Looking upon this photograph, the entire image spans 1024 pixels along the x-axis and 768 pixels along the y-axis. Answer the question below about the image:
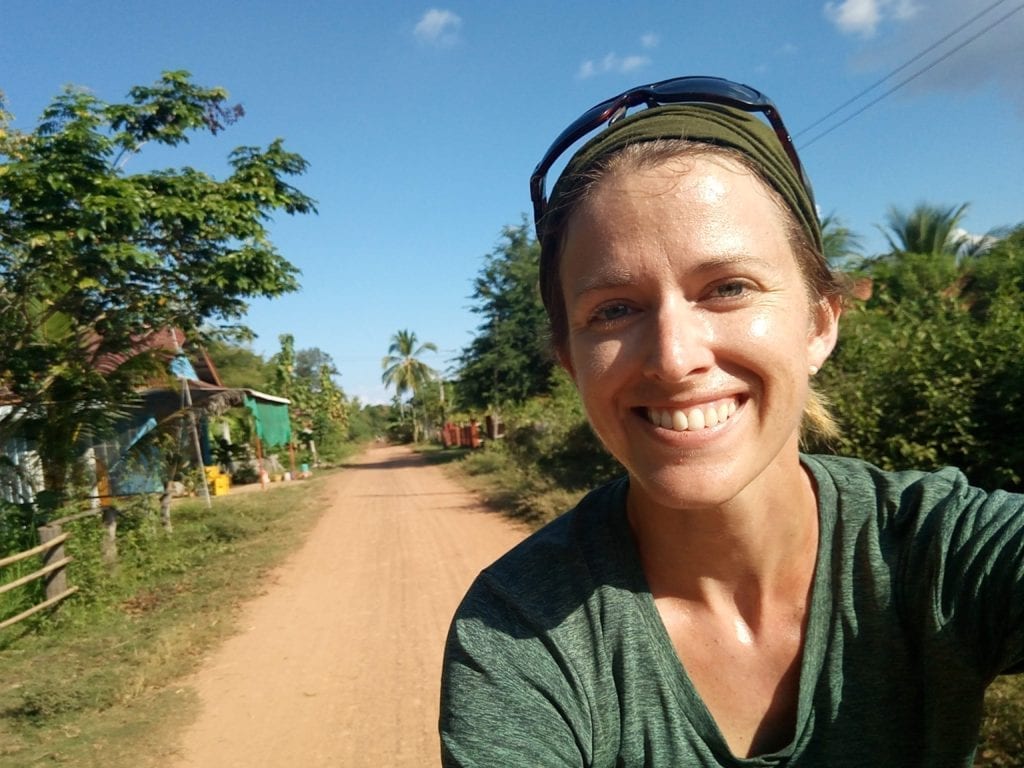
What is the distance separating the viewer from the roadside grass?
192 inches

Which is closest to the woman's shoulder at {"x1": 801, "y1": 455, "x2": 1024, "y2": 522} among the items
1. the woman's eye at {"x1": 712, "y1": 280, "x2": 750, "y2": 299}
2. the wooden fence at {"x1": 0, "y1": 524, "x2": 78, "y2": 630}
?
the woman's eye at {"x1": 712, "y1": 280, "x2": 750, "y2": 299}

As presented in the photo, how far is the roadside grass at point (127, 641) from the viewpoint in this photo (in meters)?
4.88

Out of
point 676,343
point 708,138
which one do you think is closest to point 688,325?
point 676,343

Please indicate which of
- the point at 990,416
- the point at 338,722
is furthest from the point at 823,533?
the point at 990,416

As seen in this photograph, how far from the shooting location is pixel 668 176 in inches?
51.0

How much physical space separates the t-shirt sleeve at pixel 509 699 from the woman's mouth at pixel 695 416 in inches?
15.3

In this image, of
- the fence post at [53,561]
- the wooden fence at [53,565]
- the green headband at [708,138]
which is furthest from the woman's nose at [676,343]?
the fence post at [53,561]

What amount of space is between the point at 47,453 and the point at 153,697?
12.7 ft

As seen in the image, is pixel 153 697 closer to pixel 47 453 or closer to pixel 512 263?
pixel 47 453

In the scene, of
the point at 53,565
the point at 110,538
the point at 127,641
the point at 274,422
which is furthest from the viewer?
the point at 274,422

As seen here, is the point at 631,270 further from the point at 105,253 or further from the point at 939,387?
the point at 105,253

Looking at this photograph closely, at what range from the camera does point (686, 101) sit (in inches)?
54.7

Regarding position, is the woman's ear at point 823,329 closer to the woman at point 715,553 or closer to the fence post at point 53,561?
the woman at point 715,553

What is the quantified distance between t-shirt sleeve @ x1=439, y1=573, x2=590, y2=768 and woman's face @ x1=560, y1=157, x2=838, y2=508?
0.32 m
